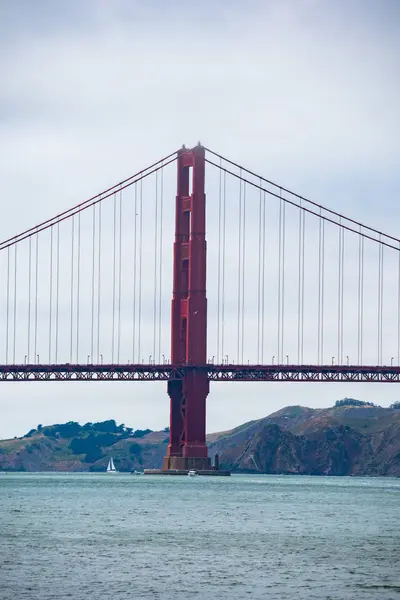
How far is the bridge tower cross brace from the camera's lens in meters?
122

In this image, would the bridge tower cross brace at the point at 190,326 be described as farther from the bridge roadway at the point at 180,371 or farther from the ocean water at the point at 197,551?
the ocean water at the point at 197,551

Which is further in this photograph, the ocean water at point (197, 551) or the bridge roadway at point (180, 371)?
the bridge roadway at point (180, 371)

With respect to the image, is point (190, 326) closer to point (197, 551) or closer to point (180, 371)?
point (180, 371)

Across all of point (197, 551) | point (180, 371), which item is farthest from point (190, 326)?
point (197, 551)

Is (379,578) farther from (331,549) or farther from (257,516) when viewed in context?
(257,516)

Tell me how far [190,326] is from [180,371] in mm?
4149

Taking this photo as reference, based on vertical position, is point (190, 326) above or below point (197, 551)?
above

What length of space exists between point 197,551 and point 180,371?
74.2 m

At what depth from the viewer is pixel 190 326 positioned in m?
122

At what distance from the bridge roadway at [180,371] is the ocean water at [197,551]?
1652 inches

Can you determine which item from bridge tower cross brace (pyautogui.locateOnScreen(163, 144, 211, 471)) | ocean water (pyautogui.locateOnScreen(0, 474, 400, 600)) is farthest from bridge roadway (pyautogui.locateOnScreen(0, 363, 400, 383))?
ocean water (pyautogui.locateOnScreen(0, 474, 400, 600))

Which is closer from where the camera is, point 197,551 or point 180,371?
point 197,551

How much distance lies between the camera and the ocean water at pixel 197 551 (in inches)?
1558

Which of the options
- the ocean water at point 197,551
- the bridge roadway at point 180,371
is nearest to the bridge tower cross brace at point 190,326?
the bridge roadway at point 180,371
